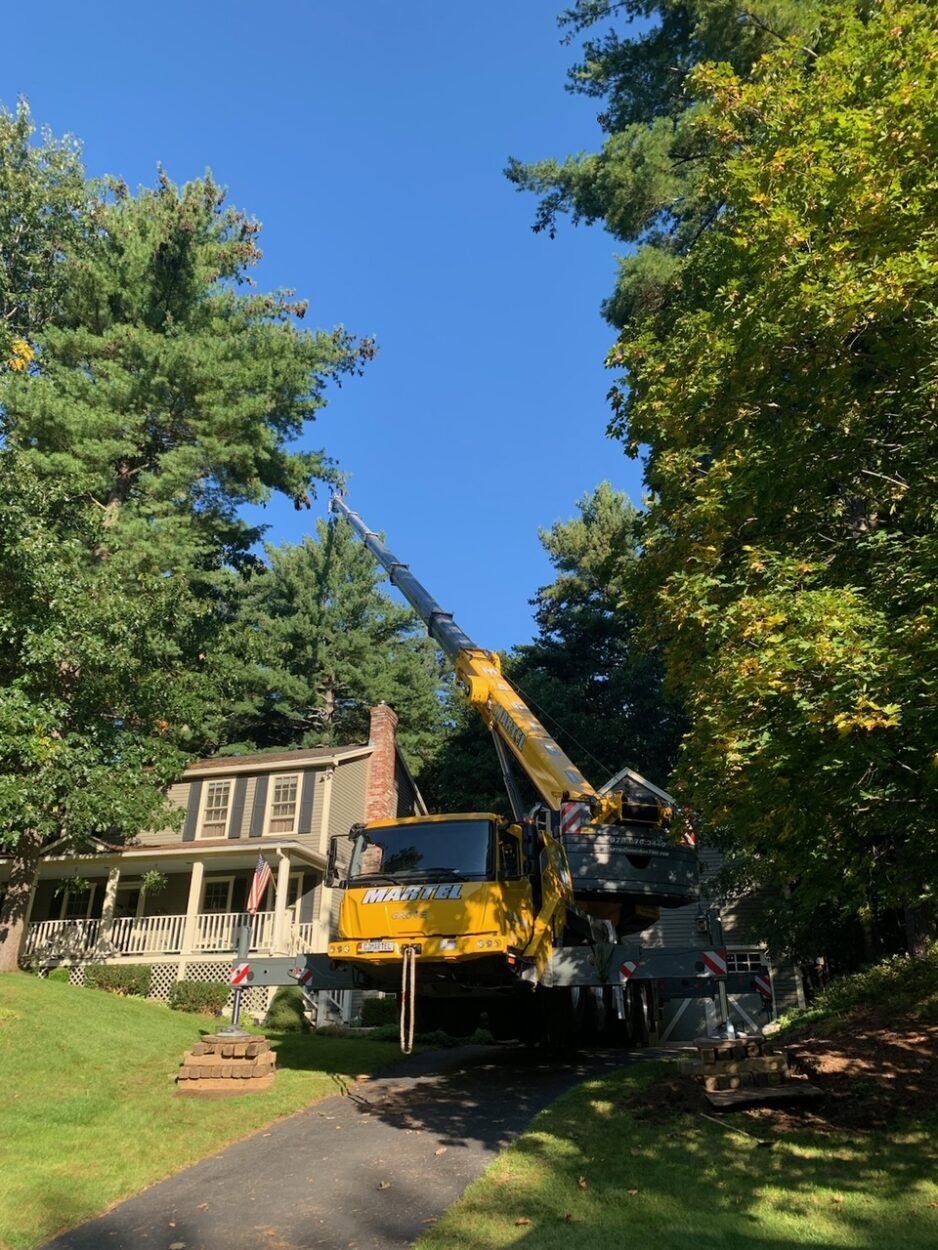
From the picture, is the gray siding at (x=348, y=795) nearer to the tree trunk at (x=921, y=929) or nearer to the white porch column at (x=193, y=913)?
the white porch column at (x=193, y=913)

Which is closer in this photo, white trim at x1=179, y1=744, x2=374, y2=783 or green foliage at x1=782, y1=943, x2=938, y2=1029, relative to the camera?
green foliage at x1=782, y1=943, x2=938, y2=1029

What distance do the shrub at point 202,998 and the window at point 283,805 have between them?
239 inches

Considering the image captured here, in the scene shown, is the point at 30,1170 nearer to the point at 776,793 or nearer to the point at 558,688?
the point at 776,793

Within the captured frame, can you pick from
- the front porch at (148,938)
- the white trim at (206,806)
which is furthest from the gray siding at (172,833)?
the front porch at (148,938)

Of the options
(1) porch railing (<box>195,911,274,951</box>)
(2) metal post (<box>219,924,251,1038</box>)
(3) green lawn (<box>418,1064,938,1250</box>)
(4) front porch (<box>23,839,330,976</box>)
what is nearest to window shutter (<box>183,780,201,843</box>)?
(4) front porch (<box>23,839,330,976</box>)

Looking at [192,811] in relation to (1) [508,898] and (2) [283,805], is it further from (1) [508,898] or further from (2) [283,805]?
(1) [508,898]

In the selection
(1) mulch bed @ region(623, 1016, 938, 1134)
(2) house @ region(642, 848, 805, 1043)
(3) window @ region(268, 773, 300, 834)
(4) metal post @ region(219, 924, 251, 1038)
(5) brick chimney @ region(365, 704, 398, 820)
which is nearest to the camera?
(1) mulch bed @ region(623, 1016, 938, 1134)

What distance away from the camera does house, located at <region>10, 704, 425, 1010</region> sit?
2009 centimetres

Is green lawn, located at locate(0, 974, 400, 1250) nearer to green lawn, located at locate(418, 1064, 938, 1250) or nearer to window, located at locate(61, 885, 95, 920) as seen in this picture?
green lawn, located at locate(418, 1064, 938, 1250)

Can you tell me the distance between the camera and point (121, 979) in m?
19.0

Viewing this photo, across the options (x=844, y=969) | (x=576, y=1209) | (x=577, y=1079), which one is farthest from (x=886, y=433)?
(x=844, y=969)

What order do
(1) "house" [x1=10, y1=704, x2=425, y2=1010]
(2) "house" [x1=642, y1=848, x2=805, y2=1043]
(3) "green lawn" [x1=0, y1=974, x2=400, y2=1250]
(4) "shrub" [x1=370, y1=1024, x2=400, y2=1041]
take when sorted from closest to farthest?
(3) "green lawn" [x1=0, y1=974, x2=400, y2=1250], (4) "shrub" [x1=370, y1=1024, x2=400, y2=1041], (2) "house" [x1=642, y1=848, x2=805, y2=1043], (1) "house" [x1=10, y1=704, x2=425, y2=1010]

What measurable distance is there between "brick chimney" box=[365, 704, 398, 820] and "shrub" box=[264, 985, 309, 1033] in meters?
7.52

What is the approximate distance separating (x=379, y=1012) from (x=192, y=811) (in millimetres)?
9415
